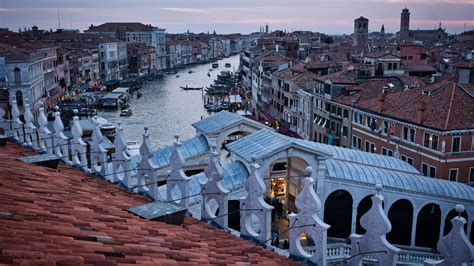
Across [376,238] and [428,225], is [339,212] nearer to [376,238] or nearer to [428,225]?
[428,225]

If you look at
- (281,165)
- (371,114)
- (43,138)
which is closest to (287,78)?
(371,114)

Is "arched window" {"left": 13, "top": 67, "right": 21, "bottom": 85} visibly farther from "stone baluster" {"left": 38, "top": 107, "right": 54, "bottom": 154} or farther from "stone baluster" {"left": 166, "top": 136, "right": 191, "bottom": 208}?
"stone baluster" {"left": 166, "top": 136, "right": 191, "bottom": 208}

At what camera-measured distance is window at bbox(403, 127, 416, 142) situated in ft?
74.5

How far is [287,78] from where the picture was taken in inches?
1518

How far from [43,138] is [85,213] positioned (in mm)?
6233

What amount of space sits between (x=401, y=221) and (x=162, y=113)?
39531mm

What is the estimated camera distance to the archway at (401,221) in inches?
646

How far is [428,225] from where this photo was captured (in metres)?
16.8

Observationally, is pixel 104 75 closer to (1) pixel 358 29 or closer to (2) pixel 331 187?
(1) pixel 358 29

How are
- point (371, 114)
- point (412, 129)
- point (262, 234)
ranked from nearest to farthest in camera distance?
1. point (262, 234)
2. point (412, 129)
3. point (371, 114)

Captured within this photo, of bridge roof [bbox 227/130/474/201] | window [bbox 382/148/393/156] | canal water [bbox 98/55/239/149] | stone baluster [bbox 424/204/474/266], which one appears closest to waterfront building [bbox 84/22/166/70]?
canal water [bbox 98/55/239/149]

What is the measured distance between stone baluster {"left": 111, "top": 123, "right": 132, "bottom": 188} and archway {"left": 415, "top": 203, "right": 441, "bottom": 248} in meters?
11.4

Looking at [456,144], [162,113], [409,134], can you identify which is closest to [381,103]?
[409,134]

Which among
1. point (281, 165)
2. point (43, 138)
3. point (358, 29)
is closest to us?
point (43, 138)
